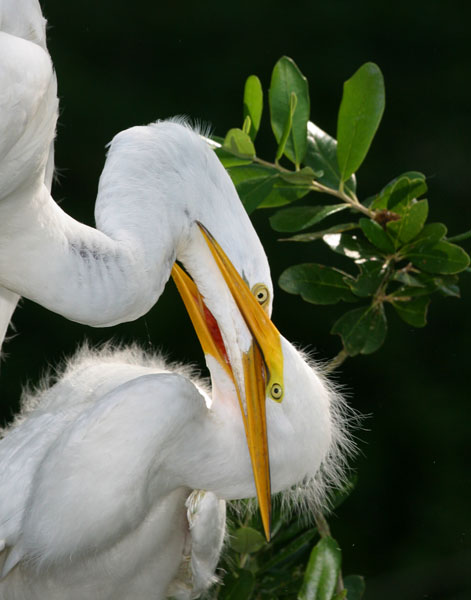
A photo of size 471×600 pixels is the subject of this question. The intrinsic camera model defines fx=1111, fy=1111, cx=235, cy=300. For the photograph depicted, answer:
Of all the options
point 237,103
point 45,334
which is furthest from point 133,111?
point 45,334

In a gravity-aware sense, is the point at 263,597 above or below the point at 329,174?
below

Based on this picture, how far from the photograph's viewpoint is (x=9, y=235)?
1326 millimetres

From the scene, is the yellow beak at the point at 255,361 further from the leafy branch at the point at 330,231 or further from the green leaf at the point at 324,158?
the green leaf at the point at 324,158

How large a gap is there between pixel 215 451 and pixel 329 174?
47 cm

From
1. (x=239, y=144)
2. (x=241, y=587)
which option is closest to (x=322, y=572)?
(x=241, y=587)

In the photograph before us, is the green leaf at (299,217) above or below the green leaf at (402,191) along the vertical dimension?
below

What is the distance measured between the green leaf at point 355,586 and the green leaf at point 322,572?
197 mm

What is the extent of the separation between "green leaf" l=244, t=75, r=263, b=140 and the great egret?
0.65 feet

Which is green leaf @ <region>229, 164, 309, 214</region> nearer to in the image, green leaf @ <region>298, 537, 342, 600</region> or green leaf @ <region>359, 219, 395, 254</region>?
green leaf @ <region>359, 219, 395, 254</region>

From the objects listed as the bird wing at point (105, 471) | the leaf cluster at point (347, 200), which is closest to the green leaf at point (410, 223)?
the leaf cluster at point (347, 200)

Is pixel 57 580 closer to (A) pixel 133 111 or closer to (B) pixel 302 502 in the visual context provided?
(B) pixel 302 502

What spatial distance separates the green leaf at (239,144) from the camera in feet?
5.09

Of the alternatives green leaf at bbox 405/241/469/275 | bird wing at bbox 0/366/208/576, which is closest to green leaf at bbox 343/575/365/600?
bird wing at bbox 0/366/208/576

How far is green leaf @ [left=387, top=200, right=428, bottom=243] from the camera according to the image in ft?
5.12
